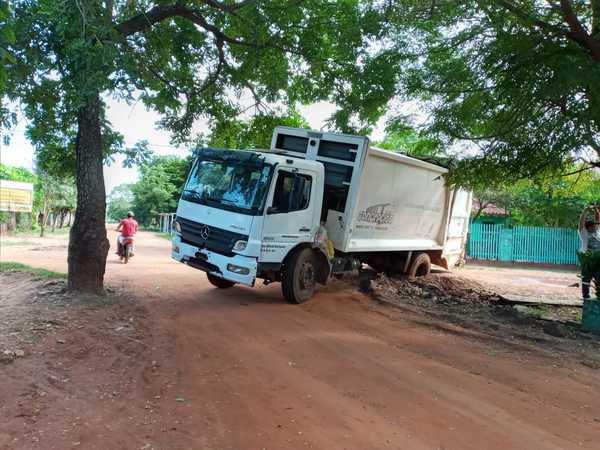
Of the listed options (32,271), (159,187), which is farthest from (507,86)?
(159,187)

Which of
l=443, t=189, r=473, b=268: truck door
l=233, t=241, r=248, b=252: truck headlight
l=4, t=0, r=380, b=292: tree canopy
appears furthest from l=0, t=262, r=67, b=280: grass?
l=443, t=189, r=473, b=268: truck door

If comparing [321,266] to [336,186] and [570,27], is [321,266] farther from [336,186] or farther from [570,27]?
[570,27]

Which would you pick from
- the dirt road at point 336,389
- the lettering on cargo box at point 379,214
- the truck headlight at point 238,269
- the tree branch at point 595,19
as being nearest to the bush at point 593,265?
the dirt road at point 336,389

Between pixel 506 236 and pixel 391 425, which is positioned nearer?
pixel 391 425

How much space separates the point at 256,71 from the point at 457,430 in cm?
906

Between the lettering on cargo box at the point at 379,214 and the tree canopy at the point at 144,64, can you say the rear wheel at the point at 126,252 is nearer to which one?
the tree canopy at the point at 144,64

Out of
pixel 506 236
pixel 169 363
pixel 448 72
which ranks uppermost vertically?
pixel 448 72

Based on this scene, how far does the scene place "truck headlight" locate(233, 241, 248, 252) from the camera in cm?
761

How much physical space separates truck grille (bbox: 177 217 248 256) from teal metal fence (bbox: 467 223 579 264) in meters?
18.3

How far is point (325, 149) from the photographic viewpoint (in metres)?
9.27

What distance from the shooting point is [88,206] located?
24.7ft

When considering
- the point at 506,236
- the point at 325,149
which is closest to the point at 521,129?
the point at 325,149

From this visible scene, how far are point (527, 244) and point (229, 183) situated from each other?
19.3 metres

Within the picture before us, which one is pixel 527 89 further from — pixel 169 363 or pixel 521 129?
pixel 169 363
